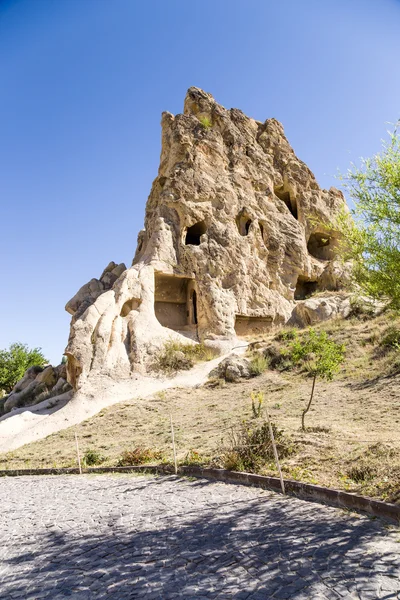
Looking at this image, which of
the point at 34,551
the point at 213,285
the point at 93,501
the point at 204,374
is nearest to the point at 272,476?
the point at 93,501

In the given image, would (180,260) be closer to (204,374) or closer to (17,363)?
(204,374)

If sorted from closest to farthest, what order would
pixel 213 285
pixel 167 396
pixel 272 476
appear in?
pixel 272 476 → pixel 167 396 → pixel 213 285

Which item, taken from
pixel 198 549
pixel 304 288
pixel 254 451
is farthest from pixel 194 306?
pixel 198 549

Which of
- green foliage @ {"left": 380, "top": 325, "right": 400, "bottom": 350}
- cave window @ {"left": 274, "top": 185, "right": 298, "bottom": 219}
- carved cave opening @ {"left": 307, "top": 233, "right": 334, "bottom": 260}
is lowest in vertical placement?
green foliage @ {"left": 380, "top": 325, "right": 400, "bottom": 350}

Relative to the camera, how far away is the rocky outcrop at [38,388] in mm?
24328

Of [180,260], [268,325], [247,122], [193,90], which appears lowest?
[268,325]

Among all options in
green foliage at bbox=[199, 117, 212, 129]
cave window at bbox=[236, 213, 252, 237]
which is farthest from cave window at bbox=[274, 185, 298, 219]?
green foliage at bbox=[199, 117, 212, 129]

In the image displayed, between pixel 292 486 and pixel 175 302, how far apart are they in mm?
21722

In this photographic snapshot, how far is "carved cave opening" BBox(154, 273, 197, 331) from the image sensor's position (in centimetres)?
2764

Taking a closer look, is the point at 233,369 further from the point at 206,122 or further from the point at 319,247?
the point at 206,122

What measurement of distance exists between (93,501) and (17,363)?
119 ft

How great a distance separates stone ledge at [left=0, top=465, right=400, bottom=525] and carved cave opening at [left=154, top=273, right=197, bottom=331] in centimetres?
1647

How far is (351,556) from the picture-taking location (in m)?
4.47

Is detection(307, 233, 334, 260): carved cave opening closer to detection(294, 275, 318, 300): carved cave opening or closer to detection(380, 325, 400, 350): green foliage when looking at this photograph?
detection(294, 275, 318, 300): carved cave opening
